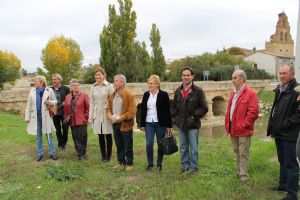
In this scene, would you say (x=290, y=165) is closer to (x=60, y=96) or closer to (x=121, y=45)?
(x=60, y=96)

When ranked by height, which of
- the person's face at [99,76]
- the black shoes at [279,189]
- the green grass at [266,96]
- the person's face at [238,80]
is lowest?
the green grass at [266,96]

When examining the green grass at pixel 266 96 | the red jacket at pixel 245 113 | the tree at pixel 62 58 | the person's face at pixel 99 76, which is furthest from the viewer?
the tree at pixel 62 58

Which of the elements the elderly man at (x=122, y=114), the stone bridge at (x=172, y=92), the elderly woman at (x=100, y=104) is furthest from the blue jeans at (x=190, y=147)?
the stone bridge at (x=172, y=92)

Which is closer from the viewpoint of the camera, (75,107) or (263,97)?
(75,107)

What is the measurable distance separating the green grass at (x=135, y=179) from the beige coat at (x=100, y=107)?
786 mm

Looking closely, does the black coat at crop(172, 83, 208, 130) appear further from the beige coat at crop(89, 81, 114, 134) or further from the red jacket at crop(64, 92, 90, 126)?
the red jacket at crop(64, 92, 90, 126)

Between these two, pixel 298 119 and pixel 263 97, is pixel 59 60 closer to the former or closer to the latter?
pixel 263 97

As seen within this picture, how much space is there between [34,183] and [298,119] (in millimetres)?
4352

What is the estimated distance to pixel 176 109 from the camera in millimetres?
5773

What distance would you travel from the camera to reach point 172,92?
24.6 m

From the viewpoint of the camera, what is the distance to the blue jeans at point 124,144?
6183mm

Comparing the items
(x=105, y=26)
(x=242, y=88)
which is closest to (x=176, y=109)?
(x=242, y=88)

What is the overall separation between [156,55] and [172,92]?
15122 mm

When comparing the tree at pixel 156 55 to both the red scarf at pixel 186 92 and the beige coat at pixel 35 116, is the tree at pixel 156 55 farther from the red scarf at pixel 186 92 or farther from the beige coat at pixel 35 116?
the red scarf at pixel 186 92
